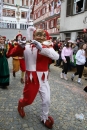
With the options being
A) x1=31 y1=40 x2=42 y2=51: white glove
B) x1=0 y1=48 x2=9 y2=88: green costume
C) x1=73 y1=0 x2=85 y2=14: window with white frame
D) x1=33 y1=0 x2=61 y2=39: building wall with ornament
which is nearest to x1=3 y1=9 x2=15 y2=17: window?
x1=33 y1=0 x2=61 y2=39: building wall with ornament

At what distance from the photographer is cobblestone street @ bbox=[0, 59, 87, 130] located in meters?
2.85

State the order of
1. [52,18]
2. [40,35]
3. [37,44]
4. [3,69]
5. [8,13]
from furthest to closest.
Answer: [8,13]
[52,18]
[3,69]
[40,35]
[37,44]

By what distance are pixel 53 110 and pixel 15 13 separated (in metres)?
38.1

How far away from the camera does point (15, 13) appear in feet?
125

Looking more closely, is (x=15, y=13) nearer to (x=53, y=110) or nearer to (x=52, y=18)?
(x=52, y=18)

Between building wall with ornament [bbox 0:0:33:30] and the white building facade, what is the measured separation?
24.6 metres

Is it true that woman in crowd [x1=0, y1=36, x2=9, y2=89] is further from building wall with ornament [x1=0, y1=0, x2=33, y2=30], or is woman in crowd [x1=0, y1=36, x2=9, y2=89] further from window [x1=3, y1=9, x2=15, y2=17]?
window [x1=3, y1=9, x2=15, y2=17]

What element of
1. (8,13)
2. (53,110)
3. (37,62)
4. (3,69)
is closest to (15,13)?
(8,13)

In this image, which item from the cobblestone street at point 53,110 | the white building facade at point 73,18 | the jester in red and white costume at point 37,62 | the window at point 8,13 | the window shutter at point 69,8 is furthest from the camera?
the window at point 8,13

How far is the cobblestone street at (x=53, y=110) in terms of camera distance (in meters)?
2.85

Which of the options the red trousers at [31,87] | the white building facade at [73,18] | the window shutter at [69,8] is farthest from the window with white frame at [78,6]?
the red trousers at [31,87]

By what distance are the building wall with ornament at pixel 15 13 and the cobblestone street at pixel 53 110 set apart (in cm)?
3387

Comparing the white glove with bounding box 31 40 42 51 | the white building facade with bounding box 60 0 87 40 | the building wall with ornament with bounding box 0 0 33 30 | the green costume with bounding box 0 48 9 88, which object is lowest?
the green costume with bounding box 0 48 9 88

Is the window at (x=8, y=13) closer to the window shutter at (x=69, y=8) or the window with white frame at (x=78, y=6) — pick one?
the window shutter at (x=69, y=8)
